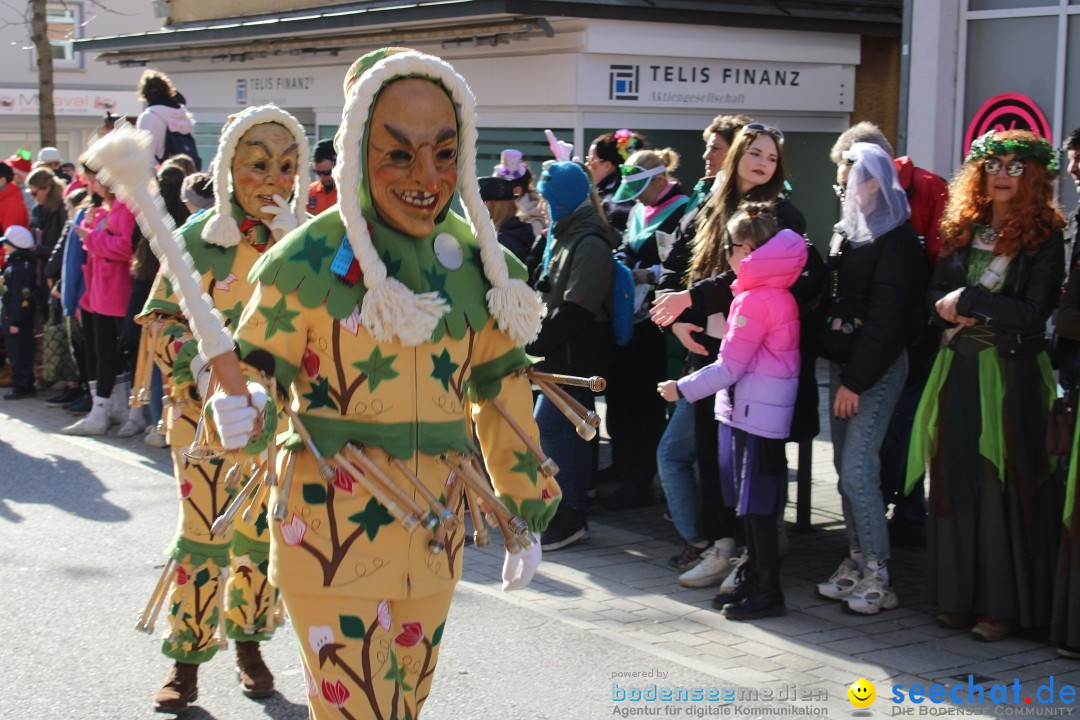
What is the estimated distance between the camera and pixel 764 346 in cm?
582

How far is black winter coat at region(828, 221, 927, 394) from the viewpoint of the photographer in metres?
5.80

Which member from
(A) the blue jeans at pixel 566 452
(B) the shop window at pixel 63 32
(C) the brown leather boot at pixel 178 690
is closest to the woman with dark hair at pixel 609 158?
(A) the blue jeans at pixel 566 452

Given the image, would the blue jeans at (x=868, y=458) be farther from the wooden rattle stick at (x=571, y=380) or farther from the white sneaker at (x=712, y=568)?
the wooden rattle stick at (x=571, y=380)

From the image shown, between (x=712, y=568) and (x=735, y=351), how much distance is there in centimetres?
120

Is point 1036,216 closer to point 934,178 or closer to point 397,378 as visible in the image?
point 934,178

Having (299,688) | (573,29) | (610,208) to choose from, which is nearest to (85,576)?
(299,688)

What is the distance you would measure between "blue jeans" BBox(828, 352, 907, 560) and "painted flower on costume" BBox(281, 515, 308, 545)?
322 cm

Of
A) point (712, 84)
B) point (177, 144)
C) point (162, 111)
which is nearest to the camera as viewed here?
point (162, 111)

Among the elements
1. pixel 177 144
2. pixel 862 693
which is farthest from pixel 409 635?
pixel 177 144

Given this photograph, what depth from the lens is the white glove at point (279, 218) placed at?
4.99 m

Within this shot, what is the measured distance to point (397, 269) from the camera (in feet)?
11.4

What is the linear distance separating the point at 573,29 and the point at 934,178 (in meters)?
5.25

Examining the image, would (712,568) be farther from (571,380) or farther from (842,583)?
(571,380)

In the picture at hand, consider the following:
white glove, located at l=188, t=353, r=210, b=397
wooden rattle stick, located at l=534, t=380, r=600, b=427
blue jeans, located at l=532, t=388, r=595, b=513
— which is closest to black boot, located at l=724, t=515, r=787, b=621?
blue jeans, located at l=532, t=388, r=595, b=513
